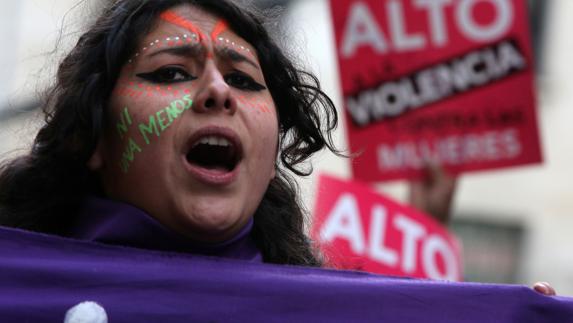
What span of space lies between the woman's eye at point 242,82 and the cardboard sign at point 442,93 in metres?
2.37

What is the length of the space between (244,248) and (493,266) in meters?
8.89

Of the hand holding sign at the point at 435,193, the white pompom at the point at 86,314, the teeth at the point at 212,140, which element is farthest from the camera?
the hand holding sign at the point at 435,193

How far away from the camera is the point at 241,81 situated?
212 cm

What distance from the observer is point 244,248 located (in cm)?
210

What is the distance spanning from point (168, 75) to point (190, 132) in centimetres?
15

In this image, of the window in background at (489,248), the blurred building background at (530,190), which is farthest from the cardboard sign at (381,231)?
the window in background at (489,248)

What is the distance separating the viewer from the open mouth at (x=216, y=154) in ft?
6.46

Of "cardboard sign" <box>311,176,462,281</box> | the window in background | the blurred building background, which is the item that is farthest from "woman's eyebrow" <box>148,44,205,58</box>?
the window in background

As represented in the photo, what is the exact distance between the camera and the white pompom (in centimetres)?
185

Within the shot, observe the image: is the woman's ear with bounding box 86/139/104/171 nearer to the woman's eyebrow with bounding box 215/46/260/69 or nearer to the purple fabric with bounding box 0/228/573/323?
the purple fabric with bounding box 0/228/573/323

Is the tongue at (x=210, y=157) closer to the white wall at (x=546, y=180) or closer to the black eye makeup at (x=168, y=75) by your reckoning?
the black eye makeup at (x=168, y=75)

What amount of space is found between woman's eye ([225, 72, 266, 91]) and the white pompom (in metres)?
0.49

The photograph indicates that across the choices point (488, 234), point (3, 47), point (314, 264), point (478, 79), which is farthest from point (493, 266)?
point (314, 264)

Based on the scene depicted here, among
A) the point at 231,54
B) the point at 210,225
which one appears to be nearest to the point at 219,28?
the point at 231,54
